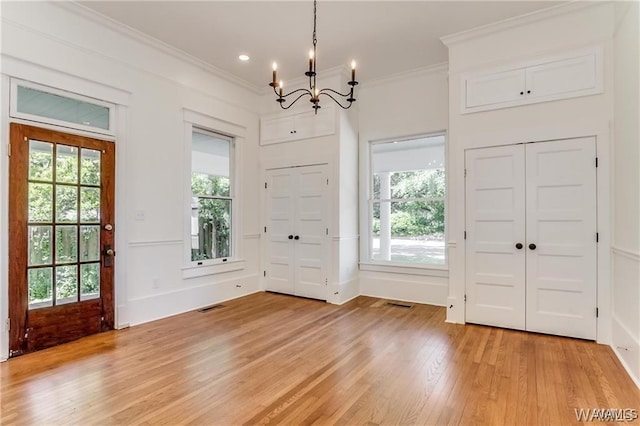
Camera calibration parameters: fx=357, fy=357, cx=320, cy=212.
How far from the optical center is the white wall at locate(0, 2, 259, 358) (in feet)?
10.6

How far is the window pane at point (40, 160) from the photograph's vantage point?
3.21 meters

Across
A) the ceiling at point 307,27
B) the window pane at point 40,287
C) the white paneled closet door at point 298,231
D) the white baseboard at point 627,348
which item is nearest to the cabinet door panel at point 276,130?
the white paneled closet door at point 298,231

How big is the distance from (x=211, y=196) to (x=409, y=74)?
129 inches

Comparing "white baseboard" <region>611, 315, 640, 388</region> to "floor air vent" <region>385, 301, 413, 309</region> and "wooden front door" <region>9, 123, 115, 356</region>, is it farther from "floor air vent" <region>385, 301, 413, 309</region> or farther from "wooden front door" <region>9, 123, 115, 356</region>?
"wooden front door" <region>9, 123, 115, 356</region>

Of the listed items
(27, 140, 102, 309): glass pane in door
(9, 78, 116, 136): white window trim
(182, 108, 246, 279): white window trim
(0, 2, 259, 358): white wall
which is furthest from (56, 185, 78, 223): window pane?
(182, 108, 246, 279): white window trim

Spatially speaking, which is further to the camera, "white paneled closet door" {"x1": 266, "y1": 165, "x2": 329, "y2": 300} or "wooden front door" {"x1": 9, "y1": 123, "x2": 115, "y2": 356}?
"white paneled closet door" {"x1": 266, "y1": 165, "x2": 329, "y2": 300}

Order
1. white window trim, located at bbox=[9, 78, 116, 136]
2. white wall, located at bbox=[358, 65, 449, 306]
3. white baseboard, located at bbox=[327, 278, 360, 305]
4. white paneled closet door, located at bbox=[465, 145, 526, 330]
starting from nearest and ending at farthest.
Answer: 1. white window trim, located at bbox=[9, 78, 116, 136]
2. white paneled closet door, located at bbox=[465, 145, 526, 330]
3. white wall, located at bbox=[358, 65, 449, 306]
4. white baseboard, located at bbox=[327, 278, 360, 305]

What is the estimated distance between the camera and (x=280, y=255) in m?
5.57

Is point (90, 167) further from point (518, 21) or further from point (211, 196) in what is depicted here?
point (518, 21)

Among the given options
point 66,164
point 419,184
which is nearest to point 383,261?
point 419,184

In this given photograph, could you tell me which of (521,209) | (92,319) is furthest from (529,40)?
(92,319)

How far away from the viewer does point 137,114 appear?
160 inches

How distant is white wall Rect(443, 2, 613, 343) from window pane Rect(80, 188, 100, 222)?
12.6 feet

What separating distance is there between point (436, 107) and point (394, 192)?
1.31m
